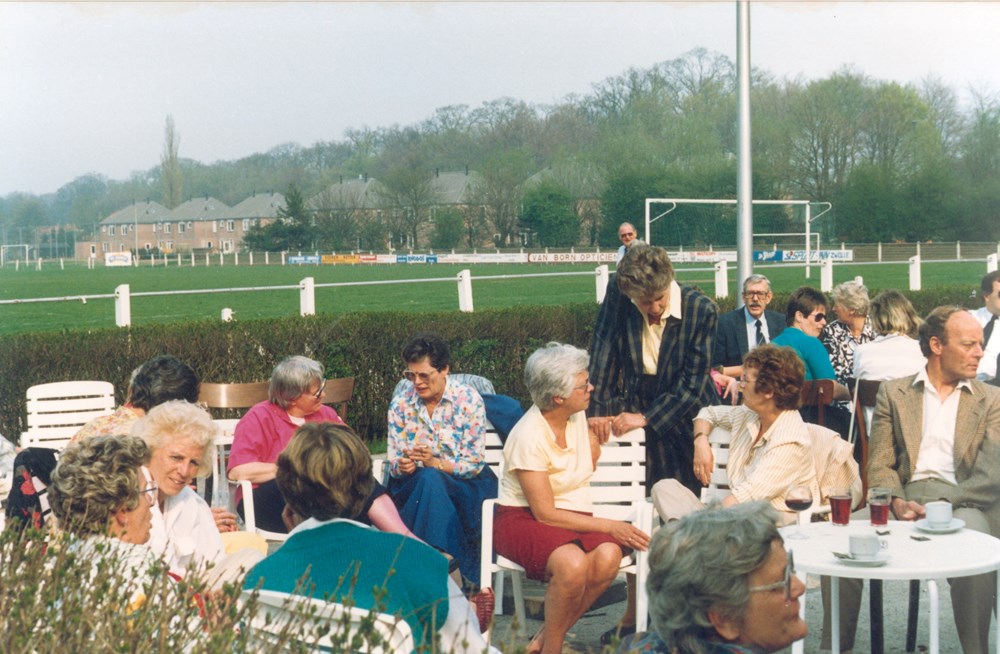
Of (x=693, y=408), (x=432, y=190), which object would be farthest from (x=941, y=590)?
(x=432, y=190)

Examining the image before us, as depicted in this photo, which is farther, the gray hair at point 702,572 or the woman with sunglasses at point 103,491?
the woman with sunglasses at point 103,491

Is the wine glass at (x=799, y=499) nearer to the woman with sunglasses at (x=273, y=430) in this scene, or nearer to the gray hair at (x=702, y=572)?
the gray hair at (x=702, y=572)

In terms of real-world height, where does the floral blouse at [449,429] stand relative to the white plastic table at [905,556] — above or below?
above

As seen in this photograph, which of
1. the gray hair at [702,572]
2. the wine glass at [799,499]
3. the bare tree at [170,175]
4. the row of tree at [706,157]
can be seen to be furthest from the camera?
the bare tree at [170,175]

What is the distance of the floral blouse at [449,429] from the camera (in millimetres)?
4902

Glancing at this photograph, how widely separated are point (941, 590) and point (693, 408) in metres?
1.37

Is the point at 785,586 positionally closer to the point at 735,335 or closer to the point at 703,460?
the point at 703,460

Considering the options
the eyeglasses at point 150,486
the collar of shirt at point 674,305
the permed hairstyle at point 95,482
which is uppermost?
the collar of shirt at point 674,305

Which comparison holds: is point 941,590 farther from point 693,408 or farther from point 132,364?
point 132,364

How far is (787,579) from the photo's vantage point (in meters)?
2.33

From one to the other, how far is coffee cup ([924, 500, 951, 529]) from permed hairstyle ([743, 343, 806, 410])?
0.65 m

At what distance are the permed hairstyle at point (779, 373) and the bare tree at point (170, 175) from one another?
81049mm

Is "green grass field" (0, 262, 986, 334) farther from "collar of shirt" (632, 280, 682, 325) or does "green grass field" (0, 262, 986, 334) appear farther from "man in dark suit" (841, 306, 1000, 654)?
"man in dark suit" (841, 306, 1000, 654)

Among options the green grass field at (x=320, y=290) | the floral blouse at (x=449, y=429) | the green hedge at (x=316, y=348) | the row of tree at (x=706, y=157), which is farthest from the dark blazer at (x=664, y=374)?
the green grass field at (x=320, y=290)
